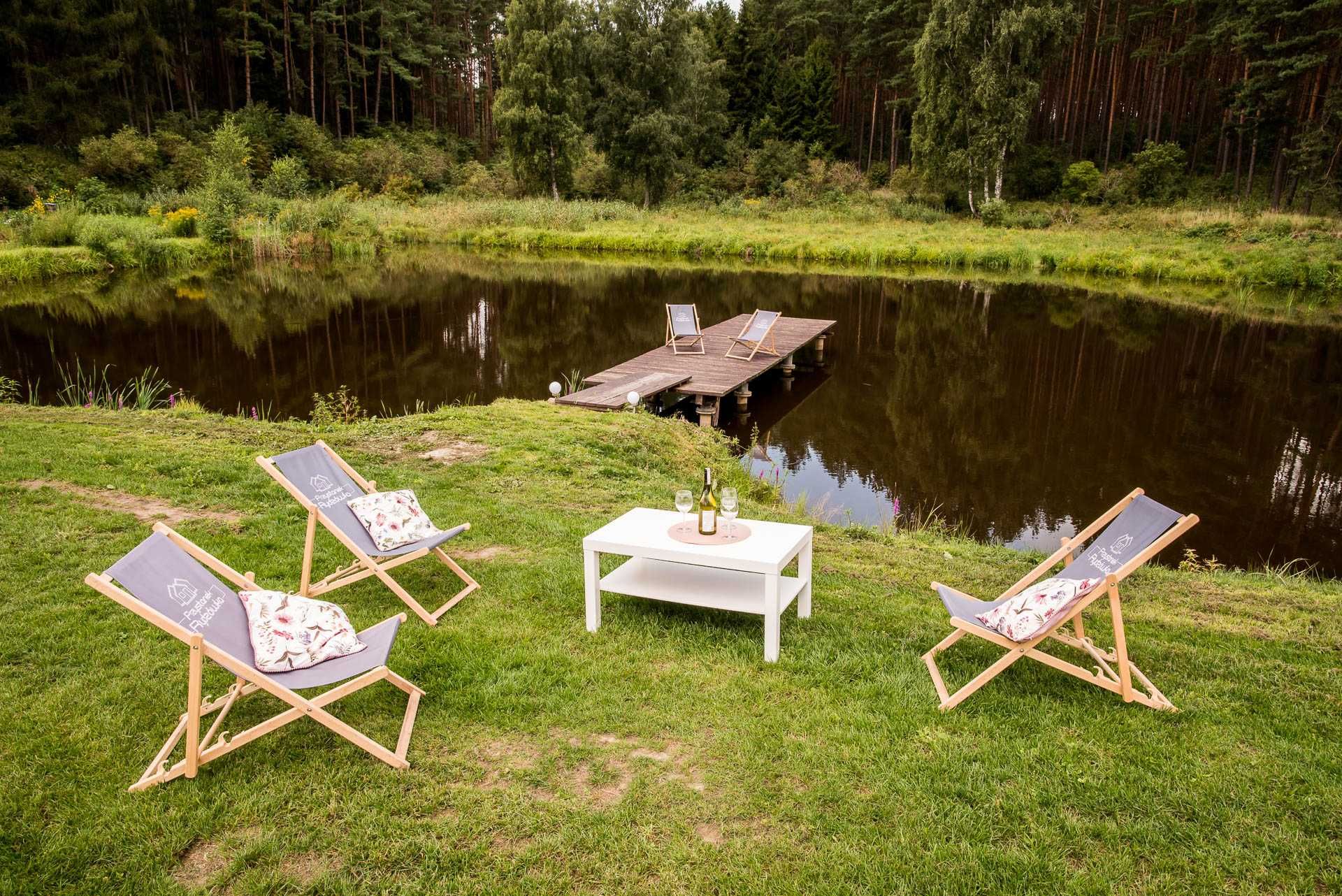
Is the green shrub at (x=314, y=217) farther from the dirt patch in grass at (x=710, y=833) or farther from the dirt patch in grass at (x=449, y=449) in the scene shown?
the dirt patch in grass at (x=710, y=833)

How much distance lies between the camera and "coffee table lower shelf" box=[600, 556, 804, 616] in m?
4.25

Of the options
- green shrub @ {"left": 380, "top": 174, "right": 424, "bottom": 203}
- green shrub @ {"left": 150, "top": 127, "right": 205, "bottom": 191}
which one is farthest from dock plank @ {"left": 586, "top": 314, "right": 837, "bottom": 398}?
green shrub @ {"left": 150, "top": 127, "right": 205, "bottom": 191}

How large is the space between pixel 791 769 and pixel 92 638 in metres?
3.43

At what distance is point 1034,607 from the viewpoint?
3.74 metres

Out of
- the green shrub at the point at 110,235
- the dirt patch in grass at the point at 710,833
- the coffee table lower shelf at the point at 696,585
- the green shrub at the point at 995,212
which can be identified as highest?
the green shrub at the point at 995,212

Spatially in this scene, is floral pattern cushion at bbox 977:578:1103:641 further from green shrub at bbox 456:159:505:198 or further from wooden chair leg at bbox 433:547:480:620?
green shrub at bbox 456:159:505:198

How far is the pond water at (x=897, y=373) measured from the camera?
895 cm

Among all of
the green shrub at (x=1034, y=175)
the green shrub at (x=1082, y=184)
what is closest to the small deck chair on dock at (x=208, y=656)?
the green shrub at (x=1082, y=184)

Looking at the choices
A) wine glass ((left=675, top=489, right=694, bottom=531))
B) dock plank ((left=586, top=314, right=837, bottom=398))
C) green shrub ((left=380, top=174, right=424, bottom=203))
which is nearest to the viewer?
wine glass ((left=675, top=489, right=694, bottom=531))

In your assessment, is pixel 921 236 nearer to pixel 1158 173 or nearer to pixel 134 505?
pixel 1158 173

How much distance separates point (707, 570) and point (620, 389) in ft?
21.8

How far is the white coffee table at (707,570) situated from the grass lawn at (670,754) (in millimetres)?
216

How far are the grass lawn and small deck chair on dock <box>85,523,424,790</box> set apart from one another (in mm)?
122

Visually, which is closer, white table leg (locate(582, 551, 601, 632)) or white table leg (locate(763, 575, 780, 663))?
white table leg (locate(763, 575, 780, 663))
